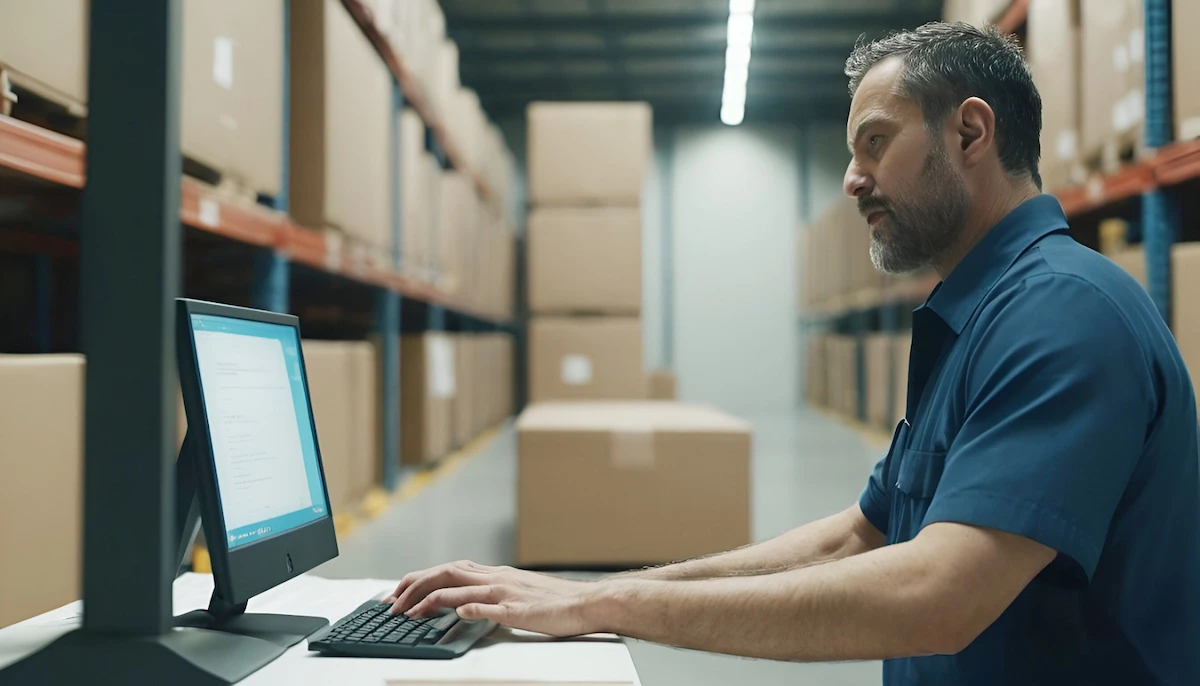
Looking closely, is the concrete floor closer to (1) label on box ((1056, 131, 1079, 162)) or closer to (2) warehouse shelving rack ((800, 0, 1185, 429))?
(2) warehouse shelving rack ((800, 0, 1185, 429))

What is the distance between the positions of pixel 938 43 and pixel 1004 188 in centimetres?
21

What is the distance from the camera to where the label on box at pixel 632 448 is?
309 centimetres

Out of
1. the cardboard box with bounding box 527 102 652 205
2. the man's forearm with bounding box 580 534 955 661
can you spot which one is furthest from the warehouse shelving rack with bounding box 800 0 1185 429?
the cardboard box with bounding box 527 102 652 205

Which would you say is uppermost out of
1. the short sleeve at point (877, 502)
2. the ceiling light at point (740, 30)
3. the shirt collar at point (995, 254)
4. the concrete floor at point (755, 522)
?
the ceiling light at point (740, 30)

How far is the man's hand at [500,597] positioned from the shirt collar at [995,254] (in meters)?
0.58

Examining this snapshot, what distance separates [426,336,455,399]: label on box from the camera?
5.37 m

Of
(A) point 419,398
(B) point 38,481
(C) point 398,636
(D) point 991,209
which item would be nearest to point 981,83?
(D) point 991,209

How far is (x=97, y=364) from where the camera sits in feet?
2.68

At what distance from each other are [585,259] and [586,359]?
546 mm

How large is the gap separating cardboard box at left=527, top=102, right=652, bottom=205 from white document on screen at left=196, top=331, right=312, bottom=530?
3.88 m

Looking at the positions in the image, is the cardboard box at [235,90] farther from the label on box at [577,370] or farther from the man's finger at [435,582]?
the label on box at [577,370]

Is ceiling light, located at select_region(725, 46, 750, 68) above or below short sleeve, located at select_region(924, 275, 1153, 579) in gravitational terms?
above

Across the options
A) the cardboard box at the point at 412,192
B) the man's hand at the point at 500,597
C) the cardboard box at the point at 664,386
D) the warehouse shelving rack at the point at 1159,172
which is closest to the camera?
the man's hand at the point at 500,597

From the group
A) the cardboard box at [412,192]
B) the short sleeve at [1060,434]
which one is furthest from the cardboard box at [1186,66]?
the cardboard box at [412,192]
